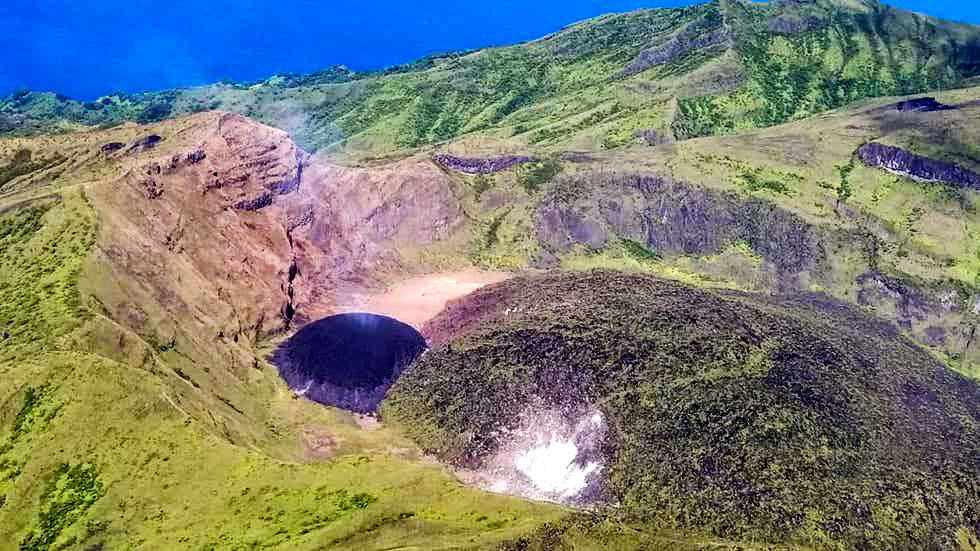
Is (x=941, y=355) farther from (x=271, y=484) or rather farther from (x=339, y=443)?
(x=271, y=484)

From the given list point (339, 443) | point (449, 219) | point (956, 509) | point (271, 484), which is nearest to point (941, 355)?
point (956, 509)

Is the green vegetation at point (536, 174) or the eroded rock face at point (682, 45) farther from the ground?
the eroded rock face at point (682, 45)

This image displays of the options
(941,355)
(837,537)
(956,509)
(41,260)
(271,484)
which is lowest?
(941,355)

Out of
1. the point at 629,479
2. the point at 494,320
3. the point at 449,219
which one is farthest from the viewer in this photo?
the point at 449,219

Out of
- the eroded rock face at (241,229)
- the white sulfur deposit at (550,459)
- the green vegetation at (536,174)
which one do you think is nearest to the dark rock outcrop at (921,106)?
the green vegetation at (536,174)

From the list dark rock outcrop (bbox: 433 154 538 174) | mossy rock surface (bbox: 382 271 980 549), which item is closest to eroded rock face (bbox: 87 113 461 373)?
dark rock outcrop (bbox: 433 154 538 174)

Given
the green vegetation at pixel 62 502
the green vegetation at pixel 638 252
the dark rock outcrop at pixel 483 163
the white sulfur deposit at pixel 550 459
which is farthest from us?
the dark rock outcrop at pixel 483 163

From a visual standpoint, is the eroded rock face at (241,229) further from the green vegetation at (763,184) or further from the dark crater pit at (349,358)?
the green vegetation at (763,184)
